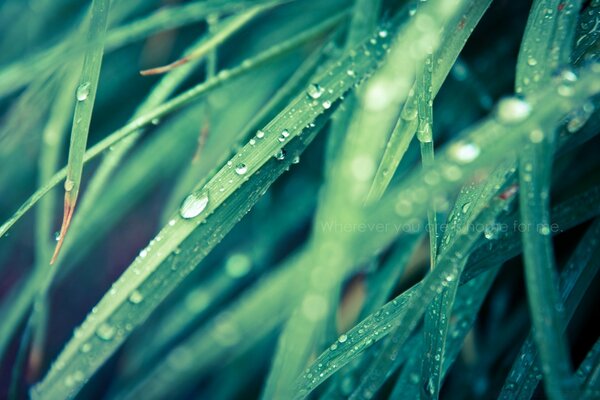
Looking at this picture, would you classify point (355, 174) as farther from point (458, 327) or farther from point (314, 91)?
point (458, 327)

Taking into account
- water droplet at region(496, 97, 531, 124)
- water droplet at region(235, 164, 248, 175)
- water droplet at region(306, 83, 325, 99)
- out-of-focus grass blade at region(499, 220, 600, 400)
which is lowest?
out-of-focus grass blade at region(499, 220, 600, 400)

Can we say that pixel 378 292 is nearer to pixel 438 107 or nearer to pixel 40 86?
pixel 438 107

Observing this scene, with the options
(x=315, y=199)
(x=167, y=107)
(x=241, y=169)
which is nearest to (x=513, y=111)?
(x=241, y=169)

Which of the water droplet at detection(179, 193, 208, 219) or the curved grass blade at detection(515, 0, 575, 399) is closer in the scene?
the curved grass blade at detection(515, 0, 575, 399)

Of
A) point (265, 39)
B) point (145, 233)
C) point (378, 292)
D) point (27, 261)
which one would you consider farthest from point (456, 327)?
point (27, 261)

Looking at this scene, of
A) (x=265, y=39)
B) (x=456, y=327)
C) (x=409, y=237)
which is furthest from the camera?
(x=265, y=39)

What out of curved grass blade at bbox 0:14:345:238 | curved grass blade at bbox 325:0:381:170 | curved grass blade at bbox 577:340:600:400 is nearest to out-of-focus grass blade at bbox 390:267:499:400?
curved grass blade at bbox 577:340:600:400

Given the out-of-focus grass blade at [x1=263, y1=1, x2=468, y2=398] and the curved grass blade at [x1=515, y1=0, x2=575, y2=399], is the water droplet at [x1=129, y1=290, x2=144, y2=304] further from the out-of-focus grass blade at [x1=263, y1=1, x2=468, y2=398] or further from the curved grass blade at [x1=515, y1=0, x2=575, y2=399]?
the curved grass blade at [x1=515, y1=0, x2=575, y2=399]

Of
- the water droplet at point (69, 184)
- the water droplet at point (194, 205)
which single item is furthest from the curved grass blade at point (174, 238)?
the water droplet at point (69, 184)
